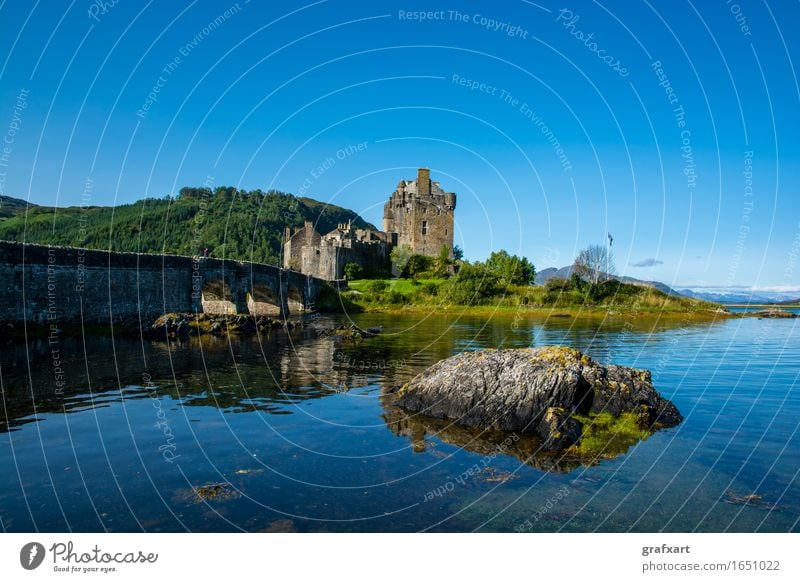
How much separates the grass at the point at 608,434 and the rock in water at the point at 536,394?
22 cm

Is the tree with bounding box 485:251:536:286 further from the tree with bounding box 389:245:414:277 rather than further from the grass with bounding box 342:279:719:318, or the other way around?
the tree with bounding box 389:245:414:277

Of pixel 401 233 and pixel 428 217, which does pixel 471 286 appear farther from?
pixel 401 233

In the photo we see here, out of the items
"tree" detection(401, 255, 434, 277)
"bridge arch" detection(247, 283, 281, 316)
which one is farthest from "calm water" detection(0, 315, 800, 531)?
"tree" detection(401, 255, 434, 277)

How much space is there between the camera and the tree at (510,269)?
80.1m

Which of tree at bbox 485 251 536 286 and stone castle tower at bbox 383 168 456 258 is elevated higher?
stone castle tower at bbox 383 168 456 258

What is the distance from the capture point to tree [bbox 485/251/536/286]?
8012 cm

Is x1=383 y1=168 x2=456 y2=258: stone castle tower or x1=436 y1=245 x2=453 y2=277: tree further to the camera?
x1=383 y1=168 x2=456 y2=258: stone castle tower

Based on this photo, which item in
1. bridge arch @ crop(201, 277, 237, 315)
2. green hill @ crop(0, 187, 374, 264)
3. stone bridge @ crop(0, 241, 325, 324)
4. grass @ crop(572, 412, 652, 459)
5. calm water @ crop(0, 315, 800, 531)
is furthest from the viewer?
green hill @ crop(0, 187, 374, 264)

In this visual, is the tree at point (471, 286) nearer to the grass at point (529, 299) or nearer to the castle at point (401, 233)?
the grass at point (529, 299)

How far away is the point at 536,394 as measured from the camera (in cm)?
1484

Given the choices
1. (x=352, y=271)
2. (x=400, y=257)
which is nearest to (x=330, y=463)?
(x=352, y=271)

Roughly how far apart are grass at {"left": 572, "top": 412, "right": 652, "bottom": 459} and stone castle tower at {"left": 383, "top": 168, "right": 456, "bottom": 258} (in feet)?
252

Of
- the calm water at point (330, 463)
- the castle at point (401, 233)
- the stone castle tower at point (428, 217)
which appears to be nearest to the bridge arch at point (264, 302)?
the castle at point (401, 233)
